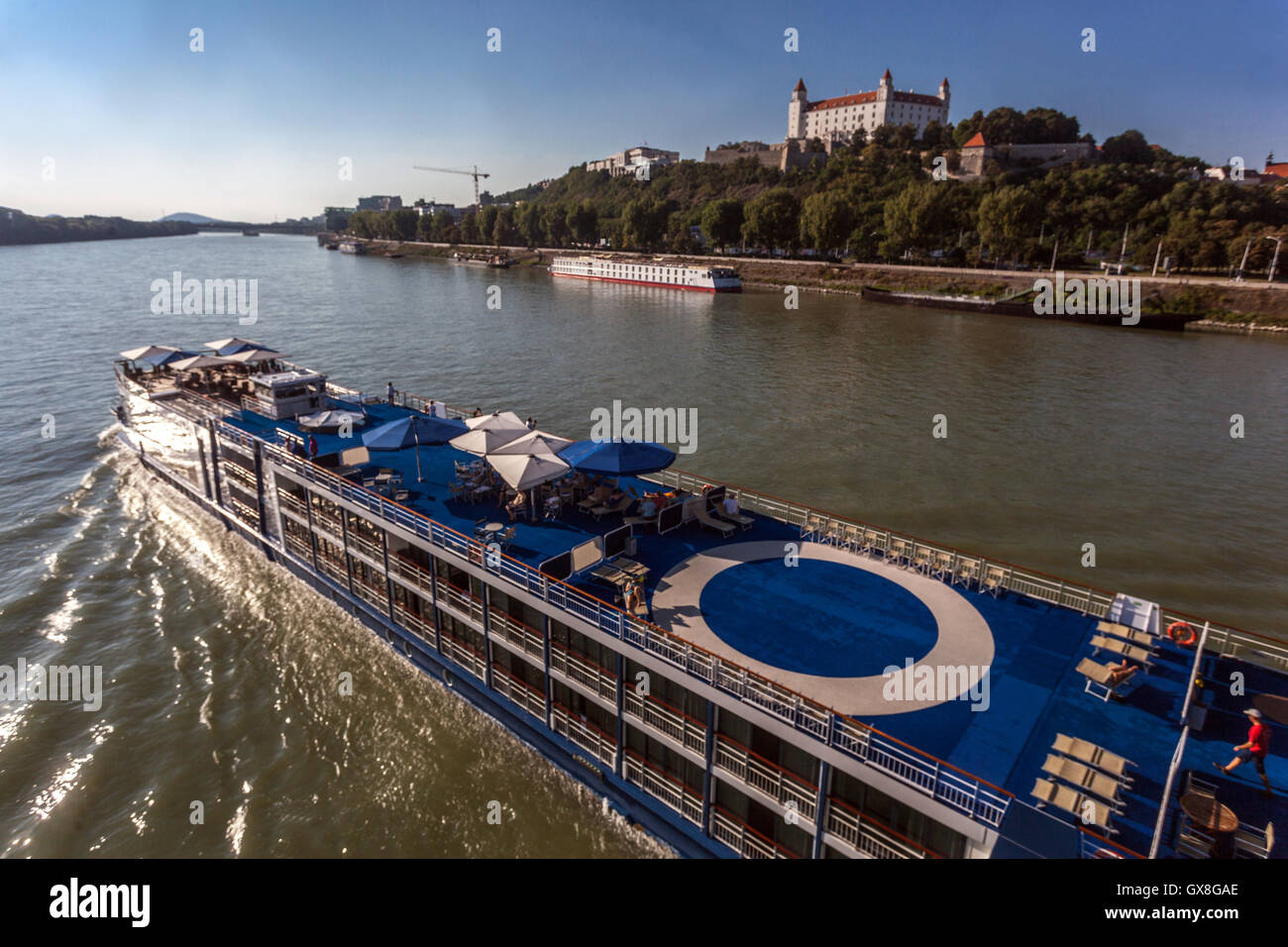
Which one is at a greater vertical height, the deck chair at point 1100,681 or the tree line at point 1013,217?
the tree line at point 1013,217

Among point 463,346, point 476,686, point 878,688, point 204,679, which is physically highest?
point 463,346

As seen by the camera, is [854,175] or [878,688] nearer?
[878,688]

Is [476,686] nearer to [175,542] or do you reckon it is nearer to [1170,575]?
[175,542]

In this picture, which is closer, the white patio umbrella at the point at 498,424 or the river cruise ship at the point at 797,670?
the river cruise ship at the point at 797,670

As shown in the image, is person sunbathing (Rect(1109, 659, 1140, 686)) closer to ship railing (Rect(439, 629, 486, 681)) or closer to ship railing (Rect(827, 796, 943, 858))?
ship railing (Rect(827, 796, 943, 858))

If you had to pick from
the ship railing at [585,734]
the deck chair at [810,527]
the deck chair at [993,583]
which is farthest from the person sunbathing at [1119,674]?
the ship railing at [585,734]

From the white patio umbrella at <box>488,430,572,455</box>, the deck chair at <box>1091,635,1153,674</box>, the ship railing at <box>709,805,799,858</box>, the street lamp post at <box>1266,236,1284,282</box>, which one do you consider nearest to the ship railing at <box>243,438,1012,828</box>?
the ship railing at <box>709,805,799,858</box>

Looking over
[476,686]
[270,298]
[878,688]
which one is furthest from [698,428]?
[270,298]

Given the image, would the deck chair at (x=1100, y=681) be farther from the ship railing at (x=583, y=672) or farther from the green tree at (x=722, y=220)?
the green tree at (x=722, y=220)
